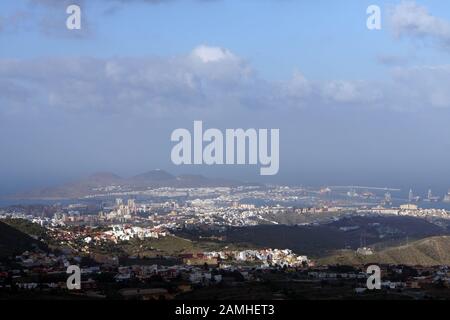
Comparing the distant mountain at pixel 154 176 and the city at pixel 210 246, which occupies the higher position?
the distant mountain at pixel 154 176

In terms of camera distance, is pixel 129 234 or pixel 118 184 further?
pixel 118 184

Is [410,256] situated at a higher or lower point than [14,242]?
lower

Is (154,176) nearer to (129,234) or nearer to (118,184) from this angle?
(118,184)

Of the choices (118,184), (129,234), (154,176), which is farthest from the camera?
(154,176)

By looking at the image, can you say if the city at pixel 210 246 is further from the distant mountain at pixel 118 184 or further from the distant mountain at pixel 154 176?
the distant mountain at pixel 154 176

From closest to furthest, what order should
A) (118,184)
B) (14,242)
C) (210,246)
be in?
(14,242)
(210,246)
(118,184)

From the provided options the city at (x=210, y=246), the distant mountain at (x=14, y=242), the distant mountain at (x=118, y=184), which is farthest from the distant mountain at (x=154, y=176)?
the distant mountain at (x=14, y=242)

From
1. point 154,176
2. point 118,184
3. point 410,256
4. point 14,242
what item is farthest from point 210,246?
point 154,176

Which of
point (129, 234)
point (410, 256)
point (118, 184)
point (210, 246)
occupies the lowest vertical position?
point (410, 256)
